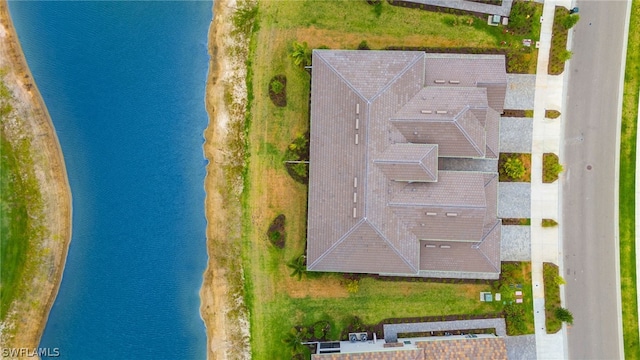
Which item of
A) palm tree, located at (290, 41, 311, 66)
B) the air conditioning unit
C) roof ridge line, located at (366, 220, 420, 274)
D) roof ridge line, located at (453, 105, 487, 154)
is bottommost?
the air conditioning unit

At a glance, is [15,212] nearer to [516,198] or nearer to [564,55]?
[516,198]

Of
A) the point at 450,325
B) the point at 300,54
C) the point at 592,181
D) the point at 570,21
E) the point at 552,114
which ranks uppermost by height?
the point at 570,21

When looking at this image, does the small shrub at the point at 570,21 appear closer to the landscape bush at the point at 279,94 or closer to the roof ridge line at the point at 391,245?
the roof ridge line at the point at 391,245

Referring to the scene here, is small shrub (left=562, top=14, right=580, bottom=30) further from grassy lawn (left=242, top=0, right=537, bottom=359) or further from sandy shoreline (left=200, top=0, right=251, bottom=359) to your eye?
sandy shoreline (left=200, top=0, right=251, bottom=359)

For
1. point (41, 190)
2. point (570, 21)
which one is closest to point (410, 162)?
point (570, 21)

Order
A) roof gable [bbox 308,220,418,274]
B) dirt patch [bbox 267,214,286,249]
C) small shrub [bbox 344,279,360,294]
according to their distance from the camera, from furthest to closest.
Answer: dirt patch [bbox 267,214,286,249]
small shrub [bbox 344,279,360,294]
roof gable [bbox 308,220,418,274]

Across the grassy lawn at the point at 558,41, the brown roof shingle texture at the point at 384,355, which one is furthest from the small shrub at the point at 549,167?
the brown roof shingle texture at the point at 384,355

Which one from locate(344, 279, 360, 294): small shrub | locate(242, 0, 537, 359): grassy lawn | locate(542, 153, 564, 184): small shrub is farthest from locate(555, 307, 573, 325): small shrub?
locate(344, 279, 360, 294): small shrub
